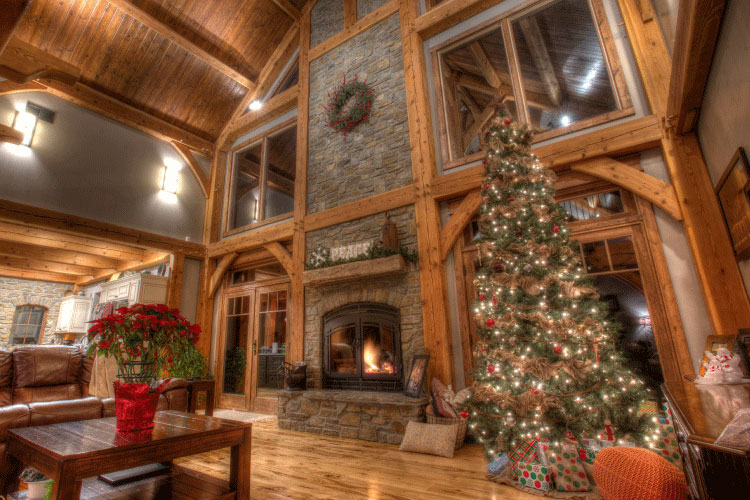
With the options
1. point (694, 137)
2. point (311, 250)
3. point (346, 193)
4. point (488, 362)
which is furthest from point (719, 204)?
point (311, 250)

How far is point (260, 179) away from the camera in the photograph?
22.4 feet

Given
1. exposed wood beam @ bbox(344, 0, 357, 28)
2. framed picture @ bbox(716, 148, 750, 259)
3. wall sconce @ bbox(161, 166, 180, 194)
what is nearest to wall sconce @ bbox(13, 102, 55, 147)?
wall sconce @ bbox(161, 166, 180, 194)

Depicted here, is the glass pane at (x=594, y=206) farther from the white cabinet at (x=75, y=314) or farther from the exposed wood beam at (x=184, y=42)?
the white cabinet at (x=75, y=314)

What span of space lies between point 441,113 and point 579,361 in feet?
11.5

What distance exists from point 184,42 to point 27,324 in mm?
7763

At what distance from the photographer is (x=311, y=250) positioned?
537 centimetres

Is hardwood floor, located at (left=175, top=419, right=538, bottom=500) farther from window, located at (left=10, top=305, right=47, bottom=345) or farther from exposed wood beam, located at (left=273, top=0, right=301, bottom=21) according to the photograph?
window, located at (left=10, top=305, right=47, bottom=345)

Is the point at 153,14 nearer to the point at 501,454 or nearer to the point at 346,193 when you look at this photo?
the point at 346,193

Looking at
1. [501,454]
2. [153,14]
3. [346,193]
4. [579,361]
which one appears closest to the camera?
[579,361]

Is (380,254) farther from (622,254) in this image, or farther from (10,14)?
(10,14)

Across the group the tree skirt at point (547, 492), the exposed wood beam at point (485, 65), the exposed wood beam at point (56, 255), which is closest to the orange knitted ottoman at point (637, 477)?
the tree skirt at point (547, 492)

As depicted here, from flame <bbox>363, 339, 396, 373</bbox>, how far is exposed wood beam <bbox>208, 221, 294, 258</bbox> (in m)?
2.24

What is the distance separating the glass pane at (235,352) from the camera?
20.2 ft

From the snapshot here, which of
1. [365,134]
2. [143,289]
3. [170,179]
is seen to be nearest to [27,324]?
[143,289]
